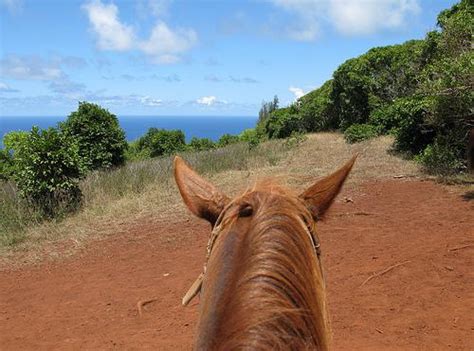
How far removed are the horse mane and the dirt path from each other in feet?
11.3

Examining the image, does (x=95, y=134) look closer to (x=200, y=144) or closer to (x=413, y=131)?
(x=413, y=131)

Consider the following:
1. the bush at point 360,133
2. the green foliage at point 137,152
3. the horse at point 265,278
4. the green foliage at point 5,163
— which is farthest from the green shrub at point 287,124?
the horse at point 265,278

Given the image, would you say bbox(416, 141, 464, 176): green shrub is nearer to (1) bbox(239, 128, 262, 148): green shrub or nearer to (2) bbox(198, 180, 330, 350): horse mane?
(1) bbox(239, 128, 262, 148): green shrub

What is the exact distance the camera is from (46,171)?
9.17 m

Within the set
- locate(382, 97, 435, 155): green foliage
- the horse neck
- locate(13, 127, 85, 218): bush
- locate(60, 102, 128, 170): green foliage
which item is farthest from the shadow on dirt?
locate(60, 102, 128, 170): green foliage

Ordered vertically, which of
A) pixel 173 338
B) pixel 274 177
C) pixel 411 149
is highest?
pixel 274 177

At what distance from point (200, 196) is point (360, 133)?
17932mm

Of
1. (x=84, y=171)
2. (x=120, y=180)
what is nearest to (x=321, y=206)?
(x=84, y=171)

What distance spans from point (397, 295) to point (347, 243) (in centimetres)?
182

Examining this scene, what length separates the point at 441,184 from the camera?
10.3 m

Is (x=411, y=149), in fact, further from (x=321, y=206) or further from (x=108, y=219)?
(x=321, y=206)

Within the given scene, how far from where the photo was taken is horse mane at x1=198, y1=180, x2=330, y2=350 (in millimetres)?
1076

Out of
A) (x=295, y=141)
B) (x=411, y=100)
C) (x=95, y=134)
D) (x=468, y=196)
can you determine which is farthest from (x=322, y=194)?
(x=295, y=141)

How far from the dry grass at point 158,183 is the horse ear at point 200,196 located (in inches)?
135
